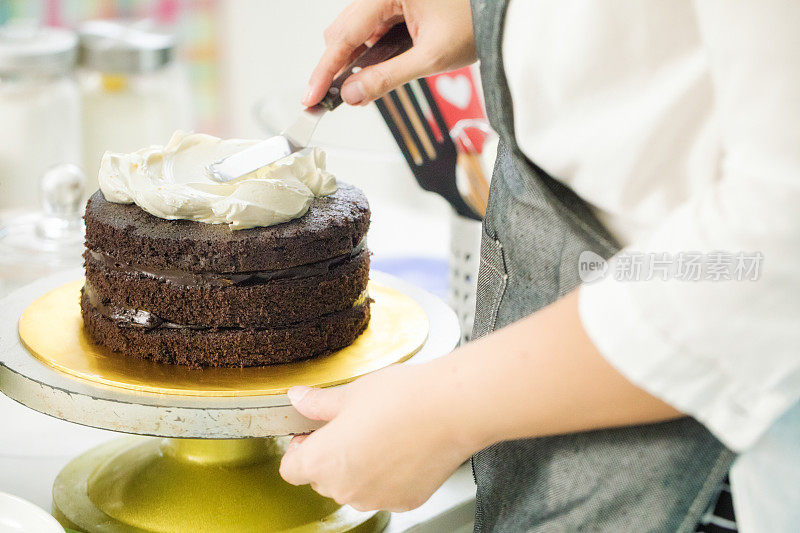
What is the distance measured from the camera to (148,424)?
0.70m

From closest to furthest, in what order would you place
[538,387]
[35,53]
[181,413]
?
[538,387], [181,413], [35,53]

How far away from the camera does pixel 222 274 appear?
2.47 ft

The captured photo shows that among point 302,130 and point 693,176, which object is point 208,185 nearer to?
point 302,130

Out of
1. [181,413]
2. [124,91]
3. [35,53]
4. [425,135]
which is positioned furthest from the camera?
[124,91]

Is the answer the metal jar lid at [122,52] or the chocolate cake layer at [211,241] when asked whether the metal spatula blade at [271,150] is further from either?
the metal jar lid at [122,52]

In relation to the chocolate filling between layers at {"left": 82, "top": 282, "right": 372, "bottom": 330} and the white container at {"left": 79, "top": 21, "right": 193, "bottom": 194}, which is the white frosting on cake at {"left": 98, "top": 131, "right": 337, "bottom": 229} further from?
the white container at {"left": 79, "top": 21, "right": 193, "bottom": 194}

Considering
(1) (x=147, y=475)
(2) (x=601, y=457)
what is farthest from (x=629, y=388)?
(1) (x=147, y=475)

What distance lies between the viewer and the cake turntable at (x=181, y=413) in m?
0.70

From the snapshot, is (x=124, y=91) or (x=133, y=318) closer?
(x=133, y=318)

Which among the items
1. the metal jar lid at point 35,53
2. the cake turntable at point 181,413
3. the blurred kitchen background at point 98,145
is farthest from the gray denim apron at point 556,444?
the metal jar lid at point 35,53

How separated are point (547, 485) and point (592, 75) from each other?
307mm

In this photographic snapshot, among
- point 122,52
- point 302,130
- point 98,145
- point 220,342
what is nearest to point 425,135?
point 302,130

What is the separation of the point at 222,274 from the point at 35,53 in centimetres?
100

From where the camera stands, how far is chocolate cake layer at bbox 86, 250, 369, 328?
0.76m
